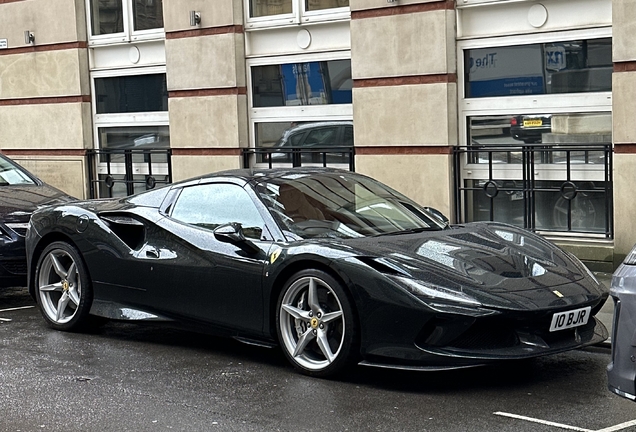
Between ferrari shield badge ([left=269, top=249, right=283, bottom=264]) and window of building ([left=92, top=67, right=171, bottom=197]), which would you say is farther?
window of building ([left=92, top=67, right=171, bottom=197])

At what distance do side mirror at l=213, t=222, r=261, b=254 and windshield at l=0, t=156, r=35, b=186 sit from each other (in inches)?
194

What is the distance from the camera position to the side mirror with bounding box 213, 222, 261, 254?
7.18m

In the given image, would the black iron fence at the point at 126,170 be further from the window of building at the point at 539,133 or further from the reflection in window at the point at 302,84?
the window of building at the point at 539,133

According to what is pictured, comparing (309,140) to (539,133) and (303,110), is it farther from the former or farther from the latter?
(539,133)

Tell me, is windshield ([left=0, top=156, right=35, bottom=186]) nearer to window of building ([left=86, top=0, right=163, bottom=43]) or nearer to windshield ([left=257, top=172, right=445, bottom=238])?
window of building ([left=86, top=0, right=163, bottom=43])

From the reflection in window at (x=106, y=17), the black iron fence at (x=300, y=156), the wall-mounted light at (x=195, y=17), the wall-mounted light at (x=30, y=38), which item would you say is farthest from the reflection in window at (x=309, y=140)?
the wall-mounted light at (x=30, y=38)

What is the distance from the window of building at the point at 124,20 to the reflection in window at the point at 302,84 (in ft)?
6.71

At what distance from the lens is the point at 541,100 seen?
38.0 feet

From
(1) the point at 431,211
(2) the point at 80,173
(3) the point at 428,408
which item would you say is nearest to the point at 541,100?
(1) the point at 431,211

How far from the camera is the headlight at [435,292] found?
6223mm

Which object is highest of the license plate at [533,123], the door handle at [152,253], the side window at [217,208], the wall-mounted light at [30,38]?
the wall-mounted light at [30,38]

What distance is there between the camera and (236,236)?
7180 millimetres

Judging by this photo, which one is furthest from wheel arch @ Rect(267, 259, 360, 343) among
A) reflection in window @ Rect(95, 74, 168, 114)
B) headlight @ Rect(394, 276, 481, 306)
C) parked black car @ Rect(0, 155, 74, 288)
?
reflection in window @ Rect(95, 74, 168, 114)

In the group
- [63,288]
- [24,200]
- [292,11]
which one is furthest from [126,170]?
[63,288]
